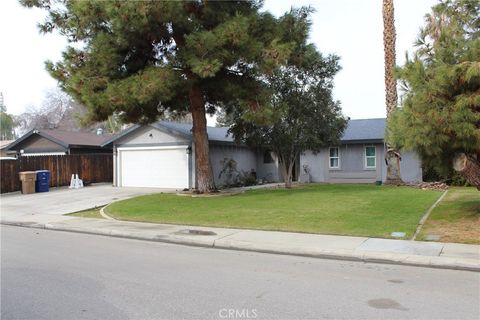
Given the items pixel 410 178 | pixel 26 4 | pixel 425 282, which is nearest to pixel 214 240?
pixel 425 282

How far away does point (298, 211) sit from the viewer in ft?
46.6

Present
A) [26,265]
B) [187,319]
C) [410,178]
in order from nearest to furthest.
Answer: [187,319], [26,265], [410,178]

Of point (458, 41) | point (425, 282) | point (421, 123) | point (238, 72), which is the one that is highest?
point (238, 72)

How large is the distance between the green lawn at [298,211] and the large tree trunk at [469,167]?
1.71 metres

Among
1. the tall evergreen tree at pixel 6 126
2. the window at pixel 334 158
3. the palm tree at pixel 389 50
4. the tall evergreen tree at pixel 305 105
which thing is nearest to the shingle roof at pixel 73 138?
the tall evergreen tree at pixel 305 105

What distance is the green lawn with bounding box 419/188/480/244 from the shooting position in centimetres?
1037

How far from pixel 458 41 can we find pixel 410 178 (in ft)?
56.7

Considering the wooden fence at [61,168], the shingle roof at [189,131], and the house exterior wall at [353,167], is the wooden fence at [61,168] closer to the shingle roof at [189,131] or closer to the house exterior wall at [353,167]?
the shingle roof at [189,131]

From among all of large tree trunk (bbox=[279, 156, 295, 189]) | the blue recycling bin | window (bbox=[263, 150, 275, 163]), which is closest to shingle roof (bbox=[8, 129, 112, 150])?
the blue recycling bin

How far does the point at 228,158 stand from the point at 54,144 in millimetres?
11463

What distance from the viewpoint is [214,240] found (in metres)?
10.7

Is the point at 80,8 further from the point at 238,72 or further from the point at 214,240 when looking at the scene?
the point at 214,240

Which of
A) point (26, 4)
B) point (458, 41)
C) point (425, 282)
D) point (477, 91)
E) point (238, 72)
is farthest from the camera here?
point (238, 72)

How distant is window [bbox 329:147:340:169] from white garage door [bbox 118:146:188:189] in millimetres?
9228
